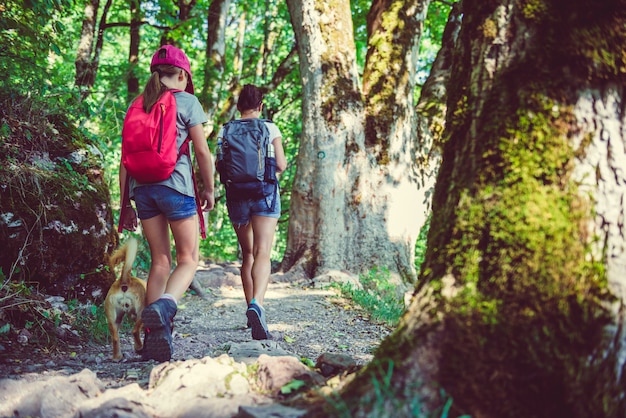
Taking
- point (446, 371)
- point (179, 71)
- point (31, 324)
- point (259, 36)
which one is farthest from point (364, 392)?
point (259, 36)

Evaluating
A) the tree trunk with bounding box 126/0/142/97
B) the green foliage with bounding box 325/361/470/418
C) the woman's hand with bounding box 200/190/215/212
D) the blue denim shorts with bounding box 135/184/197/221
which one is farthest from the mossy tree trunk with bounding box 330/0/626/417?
the tree trunk with bounding box 126/0/142/97

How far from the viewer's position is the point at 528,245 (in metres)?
2.37

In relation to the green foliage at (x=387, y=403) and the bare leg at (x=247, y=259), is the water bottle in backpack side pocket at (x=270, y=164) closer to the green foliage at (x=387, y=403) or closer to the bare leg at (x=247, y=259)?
the bare leg at (x=247, y=259)

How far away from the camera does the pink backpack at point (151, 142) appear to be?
373 cm

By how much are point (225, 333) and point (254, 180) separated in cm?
162

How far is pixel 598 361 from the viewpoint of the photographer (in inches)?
88.3

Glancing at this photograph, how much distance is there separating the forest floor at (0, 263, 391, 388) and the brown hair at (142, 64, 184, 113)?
1.78m

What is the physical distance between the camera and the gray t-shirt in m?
3.93

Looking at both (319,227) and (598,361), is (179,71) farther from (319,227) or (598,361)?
(319,227)

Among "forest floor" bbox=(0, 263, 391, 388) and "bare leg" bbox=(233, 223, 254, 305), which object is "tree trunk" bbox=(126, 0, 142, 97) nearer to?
"forest floor" bbox=(0, 263, 391, 388)

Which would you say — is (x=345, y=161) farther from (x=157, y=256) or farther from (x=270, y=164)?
(x=157, y=256)

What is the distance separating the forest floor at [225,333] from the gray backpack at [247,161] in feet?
4.28

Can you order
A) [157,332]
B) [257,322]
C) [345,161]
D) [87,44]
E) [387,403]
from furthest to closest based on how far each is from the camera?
[87,44] → [345,161] → [257,322] → [157,332] → [387,403]

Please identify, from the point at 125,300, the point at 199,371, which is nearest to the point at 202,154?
the point at 125,300
